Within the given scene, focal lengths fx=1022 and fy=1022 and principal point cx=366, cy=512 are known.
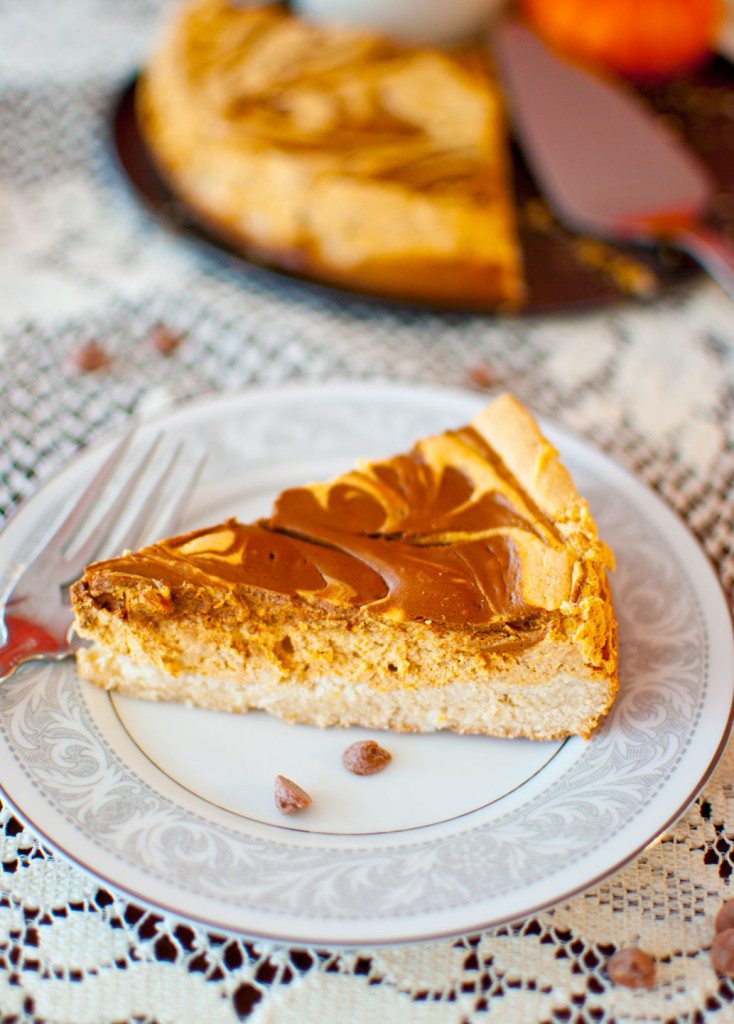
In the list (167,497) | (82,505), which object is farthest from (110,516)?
(167,497)

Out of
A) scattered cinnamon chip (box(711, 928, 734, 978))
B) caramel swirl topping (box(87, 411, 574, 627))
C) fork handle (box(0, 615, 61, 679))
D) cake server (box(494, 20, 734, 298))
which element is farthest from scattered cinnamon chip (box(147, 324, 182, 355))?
scattered cinnamon chip (box(711, 928, 734, 978))

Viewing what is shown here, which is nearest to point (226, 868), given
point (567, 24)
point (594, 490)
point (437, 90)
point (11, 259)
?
point (594, 490)

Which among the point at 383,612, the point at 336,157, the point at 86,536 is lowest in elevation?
the point at 383,612

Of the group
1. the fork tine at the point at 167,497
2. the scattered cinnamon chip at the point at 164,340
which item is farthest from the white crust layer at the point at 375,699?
the scattered cinnamon chip at the point at 164,340

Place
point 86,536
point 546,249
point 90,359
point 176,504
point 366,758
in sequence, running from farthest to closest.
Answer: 1. point 546,249
2. point 90,359
3. point 176,504
4. point 86,536
5. point 366,758

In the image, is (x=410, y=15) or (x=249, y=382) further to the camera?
(x=410, y=15)

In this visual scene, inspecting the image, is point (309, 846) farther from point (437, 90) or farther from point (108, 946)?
point (437, 90)

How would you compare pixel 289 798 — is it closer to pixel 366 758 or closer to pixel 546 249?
pixel 366 758
